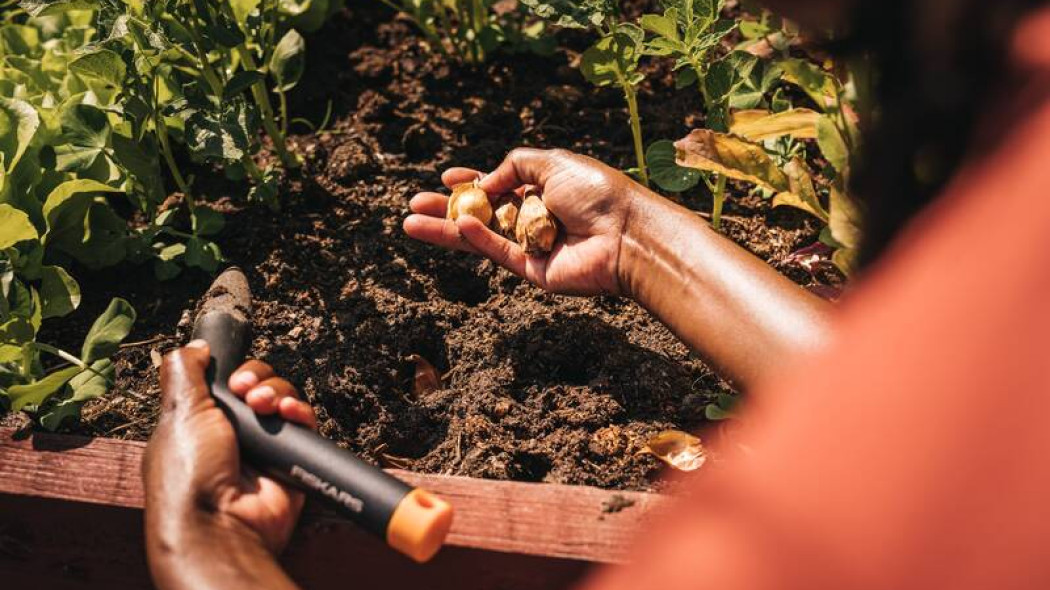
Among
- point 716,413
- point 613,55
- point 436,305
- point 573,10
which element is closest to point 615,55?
point 613,55

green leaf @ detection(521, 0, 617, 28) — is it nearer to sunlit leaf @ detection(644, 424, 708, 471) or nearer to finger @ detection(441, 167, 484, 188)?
finger @ detection(441, 167, 484, 188)

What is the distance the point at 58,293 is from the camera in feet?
5.81

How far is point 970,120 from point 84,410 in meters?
1.61

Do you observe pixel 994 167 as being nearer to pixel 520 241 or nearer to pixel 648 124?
pixel 520 241

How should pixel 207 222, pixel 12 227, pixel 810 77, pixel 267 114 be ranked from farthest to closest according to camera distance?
pixel 267 114 < pixel 207 222 < pixel 12 227 < pixel 810 77

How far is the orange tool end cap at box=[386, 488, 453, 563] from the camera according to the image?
1.26 meters

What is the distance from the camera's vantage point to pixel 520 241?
182 cm

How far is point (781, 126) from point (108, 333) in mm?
1223

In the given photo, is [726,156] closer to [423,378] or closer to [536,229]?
[536,229]

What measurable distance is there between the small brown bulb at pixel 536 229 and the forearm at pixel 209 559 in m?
0.75

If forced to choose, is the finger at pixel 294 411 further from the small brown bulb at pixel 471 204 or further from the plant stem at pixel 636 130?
the plant stem at pixel 636 130

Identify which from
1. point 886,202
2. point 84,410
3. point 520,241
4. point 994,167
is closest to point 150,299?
point 84,410

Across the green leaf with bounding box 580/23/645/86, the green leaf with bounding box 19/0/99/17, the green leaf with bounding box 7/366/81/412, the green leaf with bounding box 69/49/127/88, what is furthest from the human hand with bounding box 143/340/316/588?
the green leaf with bounding box 580/23/645/86

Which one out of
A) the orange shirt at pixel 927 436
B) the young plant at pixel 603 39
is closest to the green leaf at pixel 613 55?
the young plant at pixel 603 39
